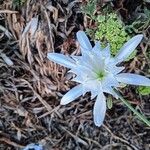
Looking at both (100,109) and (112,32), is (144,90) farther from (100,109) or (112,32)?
(100,109)

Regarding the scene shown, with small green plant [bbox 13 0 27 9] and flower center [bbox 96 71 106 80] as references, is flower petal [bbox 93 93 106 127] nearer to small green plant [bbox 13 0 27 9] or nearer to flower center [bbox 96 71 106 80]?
flower center [bbox 96 71 106 80]

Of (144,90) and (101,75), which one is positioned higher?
(101,75)

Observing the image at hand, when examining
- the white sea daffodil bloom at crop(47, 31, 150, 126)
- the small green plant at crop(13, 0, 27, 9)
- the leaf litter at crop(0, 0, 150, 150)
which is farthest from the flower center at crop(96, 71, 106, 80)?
the small green plant at crop(13, 0, 27, 9)

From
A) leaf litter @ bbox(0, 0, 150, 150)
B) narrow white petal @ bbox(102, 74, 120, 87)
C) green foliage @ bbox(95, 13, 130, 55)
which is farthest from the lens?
leaf litter @ bbox(0, 0, 150, 150)

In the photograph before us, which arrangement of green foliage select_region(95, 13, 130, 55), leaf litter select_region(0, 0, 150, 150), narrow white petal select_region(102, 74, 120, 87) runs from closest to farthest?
narrow white petal select_region(102, 74, 120, 87)
green foliage select_region(95, 13, 130, 55)
leaf litter select_region(0, 0, 150, 150)

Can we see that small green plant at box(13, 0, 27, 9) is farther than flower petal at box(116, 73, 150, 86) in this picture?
Yes

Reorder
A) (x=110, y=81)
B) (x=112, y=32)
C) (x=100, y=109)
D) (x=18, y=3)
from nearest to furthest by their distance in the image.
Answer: (x=110, y=81) < (x=100, y=109) < (x=112, y=32) < (x=18, y=3)

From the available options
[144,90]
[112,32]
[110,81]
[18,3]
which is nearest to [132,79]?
[110,81]

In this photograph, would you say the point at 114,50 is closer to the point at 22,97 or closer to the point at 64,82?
the point at 64,82

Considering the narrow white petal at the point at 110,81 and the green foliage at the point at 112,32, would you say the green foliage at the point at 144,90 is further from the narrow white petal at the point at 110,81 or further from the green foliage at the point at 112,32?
the narrow white petal at the point at 110,81
